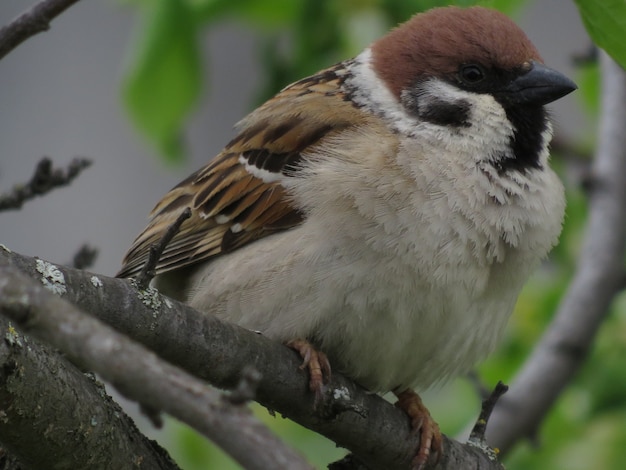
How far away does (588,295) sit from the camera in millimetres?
3498

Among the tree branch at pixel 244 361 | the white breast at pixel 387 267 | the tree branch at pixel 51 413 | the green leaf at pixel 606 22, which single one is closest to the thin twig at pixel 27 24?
the tree branch at pixel 244 361

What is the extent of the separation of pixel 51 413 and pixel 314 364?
28.2 inches

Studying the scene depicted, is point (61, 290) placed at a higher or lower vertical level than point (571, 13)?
higher

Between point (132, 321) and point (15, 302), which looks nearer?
point (15, 302)

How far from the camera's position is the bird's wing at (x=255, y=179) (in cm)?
281

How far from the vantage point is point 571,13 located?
7547 millimetres

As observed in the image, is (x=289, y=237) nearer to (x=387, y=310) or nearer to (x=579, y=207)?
(x=387, y=310)

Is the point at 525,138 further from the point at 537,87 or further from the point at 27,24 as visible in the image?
the point at 27,24

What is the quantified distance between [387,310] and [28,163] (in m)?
5.09

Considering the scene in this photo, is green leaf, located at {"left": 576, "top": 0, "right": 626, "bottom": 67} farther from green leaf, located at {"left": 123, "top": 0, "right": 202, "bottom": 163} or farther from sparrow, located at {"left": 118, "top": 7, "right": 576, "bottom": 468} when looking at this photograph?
green leaf, located at {"left": 123, "top": 0, "right": 202, "bottom": 163}

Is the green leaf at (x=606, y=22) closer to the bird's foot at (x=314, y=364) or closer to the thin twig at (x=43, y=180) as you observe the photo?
the bird's foot at (x=314, y=364)

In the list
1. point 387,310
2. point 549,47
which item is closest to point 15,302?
point 387,310

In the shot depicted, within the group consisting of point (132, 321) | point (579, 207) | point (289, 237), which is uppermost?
point (132, 321)

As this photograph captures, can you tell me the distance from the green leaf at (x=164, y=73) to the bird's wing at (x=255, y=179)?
55 cm
